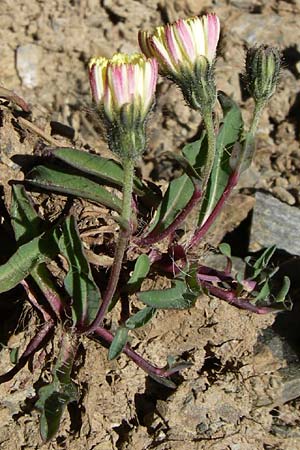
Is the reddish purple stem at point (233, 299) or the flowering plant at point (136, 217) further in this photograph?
the reddish purple stem at point (233, 299)

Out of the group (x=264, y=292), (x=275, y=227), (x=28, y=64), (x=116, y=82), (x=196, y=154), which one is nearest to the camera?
(x=116, y=82)

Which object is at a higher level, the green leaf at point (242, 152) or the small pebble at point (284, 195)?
the green leaf at point (242, 152)

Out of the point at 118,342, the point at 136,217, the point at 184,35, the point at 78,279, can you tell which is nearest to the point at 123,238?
the point at 78,279

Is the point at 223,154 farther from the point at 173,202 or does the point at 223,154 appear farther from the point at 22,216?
the point at 22,216

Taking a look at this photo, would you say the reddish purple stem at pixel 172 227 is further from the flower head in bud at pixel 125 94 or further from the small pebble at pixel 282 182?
the small pebble at pixel 282 182

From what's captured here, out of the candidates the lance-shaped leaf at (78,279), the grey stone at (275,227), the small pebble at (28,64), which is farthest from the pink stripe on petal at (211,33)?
the small pebble at (28,64)

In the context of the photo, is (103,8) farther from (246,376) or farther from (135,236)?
(246,376)

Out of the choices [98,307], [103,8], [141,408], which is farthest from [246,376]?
[103,8]
